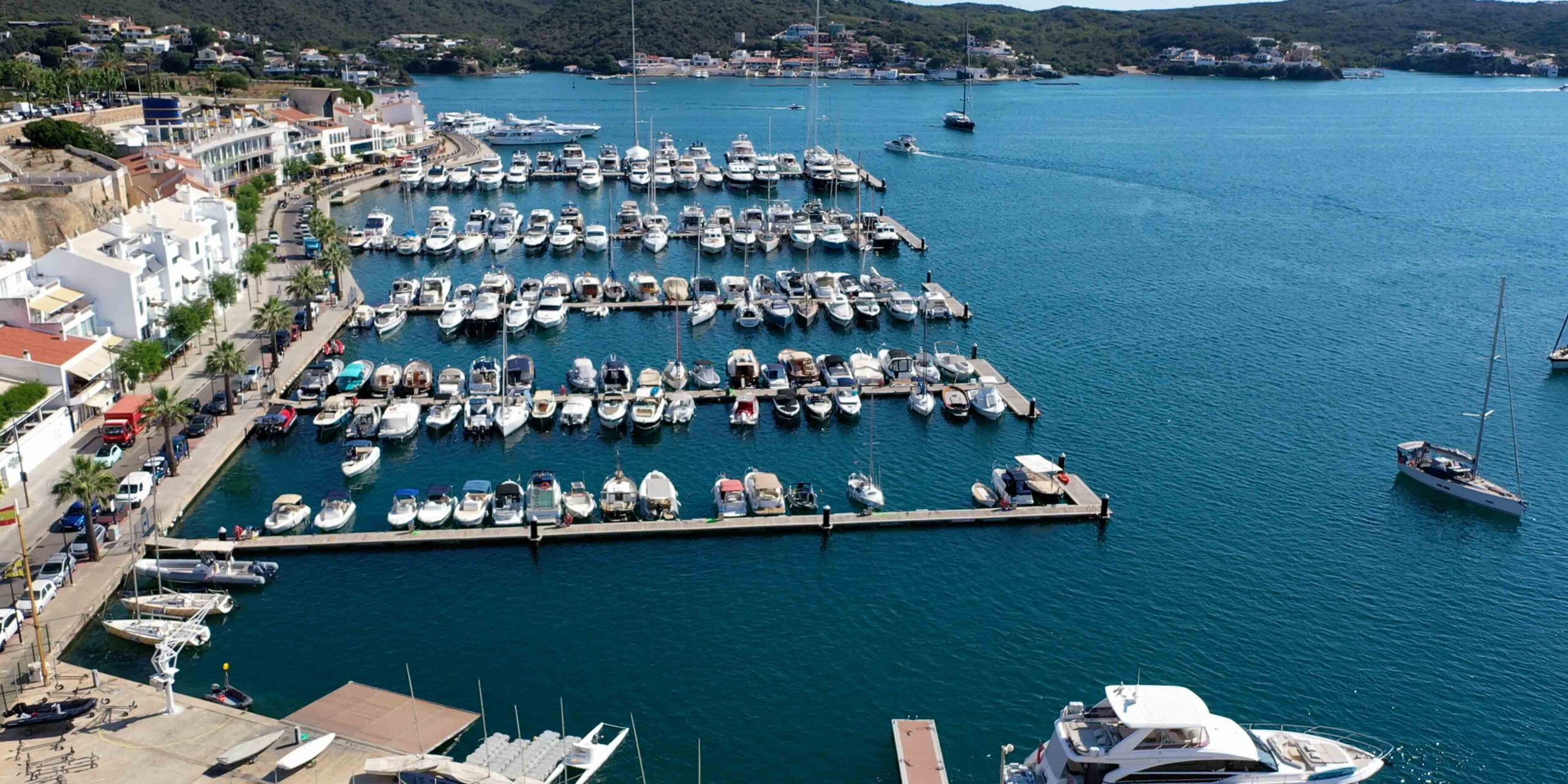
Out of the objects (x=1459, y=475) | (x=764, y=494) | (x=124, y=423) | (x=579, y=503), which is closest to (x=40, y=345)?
(x=124, y=423)

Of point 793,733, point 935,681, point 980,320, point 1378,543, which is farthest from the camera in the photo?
point 980,320

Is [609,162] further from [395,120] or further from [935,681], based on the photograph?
[935,681]

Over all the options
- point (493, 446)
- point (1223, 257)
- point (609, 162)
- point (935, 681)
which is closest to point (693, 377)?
point (493, 446)

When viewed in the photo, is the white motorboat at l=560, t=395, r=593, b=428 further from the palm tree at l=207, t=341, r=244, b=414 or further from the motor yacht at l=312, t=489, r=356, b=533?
the palm tree at l=207, t=341, r=244, b=414

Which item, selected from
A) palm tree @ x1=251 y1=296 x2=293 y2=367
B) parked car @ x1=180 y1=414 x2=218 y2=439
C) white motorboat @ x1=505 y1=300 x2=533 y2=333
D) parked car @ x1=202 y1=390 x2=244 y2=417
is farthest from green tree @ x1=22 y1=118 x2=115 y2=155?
parked car @ x1=180 y1=414 x2=218 y2=439

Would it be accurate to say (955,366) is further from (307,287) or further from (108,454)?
(108,454)
